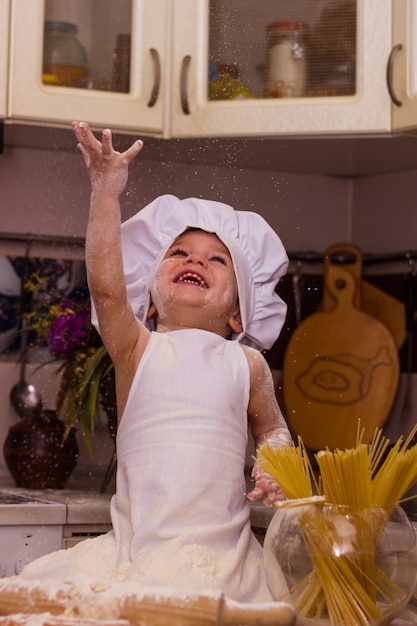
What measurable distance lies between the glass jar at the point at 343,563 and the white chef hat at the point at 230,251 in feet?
1.25

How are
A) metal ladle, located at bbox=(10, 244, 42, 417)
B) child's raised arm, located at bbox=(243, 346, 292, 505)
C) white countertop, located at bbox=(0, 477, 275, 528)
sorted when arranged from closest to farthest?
child's raised arm, located at bbox=(243, 346, 292, 505)
white countertop, located at bbox=(0, 477, 275, 528)
metal ladle, located at bbox=(10, 244, 42, 417)

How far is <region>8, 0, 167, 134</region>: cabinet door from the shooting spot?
52.9 inches

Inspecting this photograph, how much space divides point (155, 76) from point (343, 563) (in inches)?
35.8

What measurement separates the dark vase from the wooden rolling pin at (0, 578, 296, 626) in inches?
29.6

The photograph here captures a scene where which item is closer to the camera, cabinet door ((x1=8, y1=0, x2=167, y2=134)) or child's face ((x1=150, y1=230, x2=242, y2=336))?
child's face ((x1=150, y1=230, x2=242, y2=336))

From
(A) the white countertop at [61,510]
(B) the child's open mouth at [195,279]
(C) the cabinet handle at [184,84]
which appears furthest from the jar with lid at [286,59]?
(A) the white countertop at [61,510]

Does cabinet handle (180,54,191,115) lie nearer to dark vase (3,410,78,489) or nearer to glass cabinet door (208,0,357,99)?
glass cabinet door (208,0,357,99)

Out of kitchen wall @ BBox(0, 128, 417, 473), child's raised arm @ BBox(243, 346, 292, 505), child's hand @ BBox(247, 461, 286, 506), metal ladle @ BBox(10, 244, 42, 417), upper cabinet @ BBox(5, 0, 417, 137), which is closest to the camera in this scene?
child's hand @ BBox(247, 461, 286, 506)

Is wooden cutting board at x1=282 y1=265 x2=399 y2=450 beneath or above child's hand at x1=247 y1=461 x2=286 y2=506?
above

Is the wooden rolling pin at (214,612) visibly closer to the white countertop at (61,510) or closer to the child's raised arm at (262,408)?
the child's raised arm at (262,408)

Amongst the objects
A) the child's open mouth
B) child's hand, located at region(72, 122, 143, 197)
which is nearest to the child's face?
the child's open mouth

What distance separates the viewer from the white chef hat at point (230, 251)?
3.33ft

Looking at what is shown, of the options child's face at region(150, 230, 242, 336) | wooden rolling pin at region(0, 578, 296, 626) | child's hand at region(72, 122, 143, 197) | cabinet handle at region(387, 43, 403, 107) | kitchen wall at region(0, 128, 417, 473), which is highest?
cabinet handle at region(387, 43, 403, 107)

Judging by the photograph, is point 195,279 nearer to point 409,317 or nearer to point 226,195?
point 226,195
